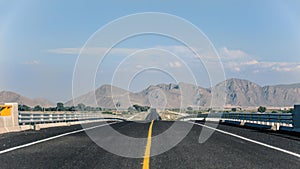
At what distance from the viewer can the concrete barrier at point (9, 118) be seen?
21.9m

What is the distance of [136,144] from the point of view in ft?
50.4

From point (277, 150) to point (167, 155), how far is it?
12.8ft

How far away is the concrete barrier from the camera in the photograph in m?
A: 21.9

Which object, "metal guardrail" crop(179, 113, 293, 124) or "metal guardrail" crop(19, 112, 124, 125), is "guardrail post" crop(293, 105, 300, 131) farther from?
"metal guardrail" crop(19, 112, 124, 125)

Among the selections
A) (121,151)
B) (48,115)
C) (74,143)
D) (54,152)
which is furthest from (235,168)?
(48,115)

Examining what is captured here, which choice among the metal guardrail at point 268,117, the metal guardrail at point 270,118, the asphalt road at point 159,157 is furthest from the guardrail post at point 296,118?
the asphalt road at point 159,157

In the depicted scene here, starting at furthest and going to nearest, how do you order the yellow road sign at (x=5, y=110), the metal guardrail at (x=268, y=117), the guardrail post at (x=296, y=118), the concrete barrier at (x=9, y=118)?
the metal guardrail at (x=268, y=117) → the guardrail post at (x=296, y=118) → the yellow road sign at (x=5, y=110) → the concrete barrier at (x=9, y=118)

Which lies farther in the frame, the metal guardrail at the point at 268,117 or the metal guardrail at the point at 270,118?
the metal guardrail at the point at 268,117

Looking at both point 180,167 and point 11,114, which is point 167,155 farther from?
point 11,114

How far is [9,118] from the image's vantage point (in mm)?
22828

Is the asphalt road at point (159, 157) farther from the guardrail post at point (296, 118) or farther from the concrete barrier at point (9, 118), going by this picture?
the guardrail post at point (296, 118)

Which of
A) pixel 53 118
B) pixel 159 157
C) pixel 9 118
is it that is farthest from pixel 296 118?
pixel 53 118

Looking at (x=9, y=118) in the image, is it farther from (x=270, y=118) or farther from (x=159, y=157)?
(x=270, y=118)

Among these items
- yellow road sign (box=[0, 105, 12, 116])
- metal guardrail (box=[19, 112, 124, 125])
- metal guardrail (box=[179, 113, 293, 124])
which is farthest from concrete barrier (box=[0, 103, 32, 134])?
metal guardrail (box=[179, 113, 293, 124])
